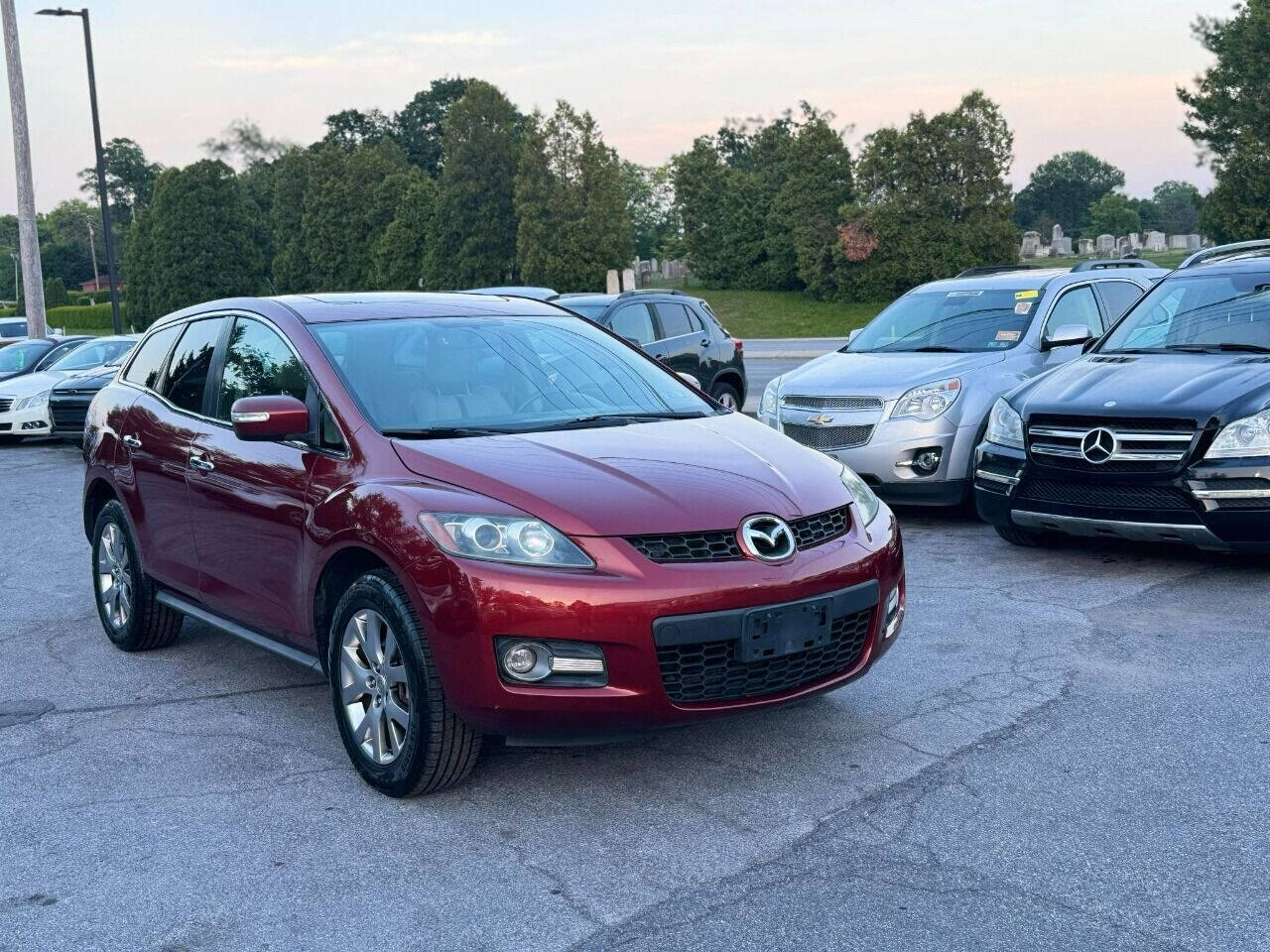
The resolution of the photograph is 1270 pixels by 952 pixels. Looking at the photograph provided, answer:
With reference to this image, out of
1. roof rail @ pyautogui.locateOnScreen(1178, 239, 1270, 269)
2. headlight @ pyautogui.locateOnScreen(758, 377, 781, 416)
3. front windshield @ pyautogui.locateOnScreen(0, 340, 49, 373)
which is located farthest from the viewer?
front windshield @ pyautogui.locateOnScreen(0, 340, 49, 373)

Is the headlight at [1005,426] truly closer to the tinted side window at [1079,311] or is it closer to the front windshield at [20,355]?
the tinted side window at [1079,311]

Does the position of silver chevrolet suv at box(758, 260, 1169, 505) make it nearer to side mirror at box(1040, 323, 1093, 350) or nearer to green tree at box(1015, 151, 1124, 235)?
side mirror at box(1040, 323, 1093, 350)

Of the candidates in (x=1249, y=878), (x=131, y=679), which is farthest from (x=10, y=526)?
(x=1249, y=878)

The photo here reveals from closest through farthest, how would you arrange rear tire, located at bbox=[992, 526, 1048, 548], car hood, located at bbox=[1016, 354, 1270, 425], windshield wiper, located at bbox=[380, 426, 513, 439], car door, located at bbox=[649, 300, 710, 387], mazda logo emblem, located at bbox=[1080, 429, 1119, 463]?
windshield wiper, located at bbox=[380, 426, 513, 439]
car hood, located at bbox=[1016, 354, 1270, 425]
mazda logo emblem, located at bbox=[1080, 429, 1119, 463]
rear tire, located at bbox=[992, 526, 1048, 548]
car door, located at bbox=[649, 300, 710, 387]

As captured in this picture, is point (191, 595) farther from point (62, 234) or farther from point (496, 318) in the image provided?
point (62, 234)

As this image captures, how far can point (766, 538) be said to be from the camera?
13.8 ft

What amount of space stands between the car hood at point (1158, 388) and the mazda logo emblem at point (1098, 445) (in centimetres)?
11

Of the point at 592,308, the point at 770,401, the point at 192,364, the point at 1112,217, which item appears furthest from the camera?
the point at 1112,217

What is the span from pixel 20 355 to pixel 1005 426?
56.8ft

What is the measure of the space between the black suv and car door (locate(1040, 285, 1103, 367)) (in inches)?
214

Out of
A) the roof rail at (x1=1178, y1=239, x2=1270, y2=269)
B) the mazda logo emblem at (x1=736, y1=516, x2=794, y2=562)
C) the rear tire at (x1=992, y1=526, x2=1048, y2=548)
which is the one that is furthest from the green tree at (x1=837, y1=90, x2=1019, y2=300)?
the mazda logo emblem at (x1=736, y1=516, x2=794, y2=562)

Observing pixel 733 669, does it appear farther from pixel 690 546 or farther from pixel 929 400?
pixel 929 400

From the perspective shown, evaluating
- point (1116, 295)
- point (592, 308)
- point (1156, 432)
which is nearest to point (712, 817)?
point (1156, 432)

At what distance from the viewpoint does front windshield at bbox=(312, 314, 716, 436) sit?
4895 mm
